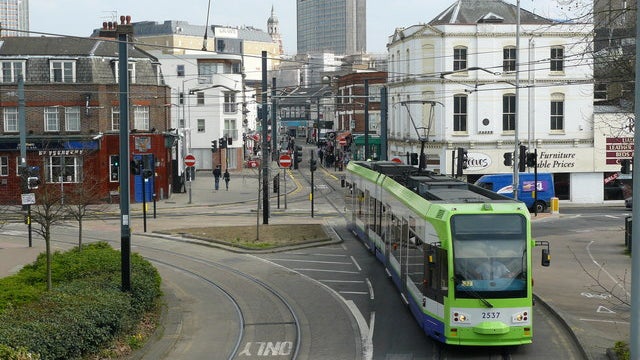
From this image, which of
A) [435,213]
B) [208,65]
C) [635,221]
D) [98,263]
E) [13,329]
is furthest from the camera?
[208,65]

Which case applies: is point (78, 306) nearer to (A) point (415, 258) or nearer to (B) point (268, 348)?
(B) point (268, 348)

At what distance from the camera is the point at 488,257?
1680 cm

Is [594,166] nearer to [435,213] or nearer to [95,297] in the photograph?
[435,213]

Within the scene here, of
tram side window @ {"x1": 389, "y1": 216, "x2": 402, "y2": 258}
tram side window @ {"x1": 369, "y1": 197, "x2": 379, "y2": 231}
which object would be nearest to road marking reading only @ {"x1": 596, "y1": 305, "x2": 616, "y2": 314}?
tram side window @ {"x1": 389, "y1": 216, "x2": 402, "y2": 258}

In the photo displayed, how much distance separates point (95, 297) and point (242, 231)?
19.1 meters

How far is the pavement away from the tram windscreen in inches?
87.4

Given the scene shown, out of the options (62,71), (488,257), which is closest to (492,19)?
(62,71)

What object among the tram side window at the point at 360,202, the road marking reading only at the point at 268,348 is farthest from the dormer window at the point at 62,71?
the road marking reading only at the point at 268,348

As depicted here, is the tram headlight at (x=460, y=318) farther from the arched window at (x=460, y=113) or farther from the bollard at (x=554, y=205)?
the arched window at (x=460, y=113)

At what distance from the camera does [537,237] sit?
37.1 meters

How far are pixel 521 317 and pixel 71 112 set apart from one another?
129ft

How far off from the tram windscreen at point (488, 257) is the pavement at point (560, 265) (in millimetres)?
2220

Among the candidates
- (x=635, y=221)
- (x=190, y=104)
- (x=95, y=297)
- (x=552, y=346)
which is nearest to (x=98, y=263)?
(x=95, y=297)

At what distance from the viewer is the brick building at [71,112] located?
50062 mm
